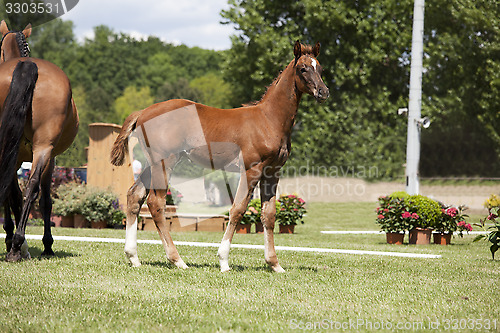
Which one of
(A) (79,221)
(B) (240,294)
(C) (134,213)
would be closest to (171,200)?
(A) (79,221)

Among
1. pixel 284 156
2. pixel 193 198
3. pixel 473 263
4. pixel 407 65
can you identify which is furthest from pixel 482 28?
pixel 284 156

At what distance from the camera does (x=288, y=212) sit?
17.0 metres

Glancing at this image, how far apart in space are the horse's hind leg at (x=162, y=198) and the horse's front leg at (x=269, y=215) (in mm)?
1223

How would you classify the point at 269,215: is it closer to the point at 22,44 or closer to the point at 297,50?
the point at 297,50

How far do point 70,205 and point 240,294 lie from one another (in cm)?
1153

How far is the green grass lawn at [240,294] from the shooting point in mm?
4922

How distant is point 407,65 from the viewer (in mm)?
38156

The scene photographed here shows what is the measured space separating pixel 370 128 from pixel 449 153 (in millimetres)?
5327

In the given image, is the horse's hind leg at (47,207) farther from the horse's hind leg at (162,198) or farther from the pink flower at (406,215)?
the pink flower at (406,215)

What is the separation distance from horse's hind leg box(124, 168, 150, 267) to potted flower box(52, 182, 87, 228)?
885 centimetres

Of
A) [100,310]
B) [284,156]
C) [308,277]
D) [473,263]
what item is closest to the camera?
[100,310]

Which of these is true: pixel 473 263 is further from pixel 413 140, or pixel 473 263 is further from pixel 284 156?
pixel 413 140

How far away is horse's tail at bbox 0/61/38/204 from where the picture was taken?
7.29m

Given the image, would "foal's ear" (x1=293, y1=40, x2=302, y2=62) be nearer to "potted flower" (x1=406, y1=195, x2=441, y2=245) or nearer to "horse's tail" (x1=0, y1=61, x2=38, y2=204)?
"horse's tail" (x1=0, y1=61, x2=38, y2=204)
